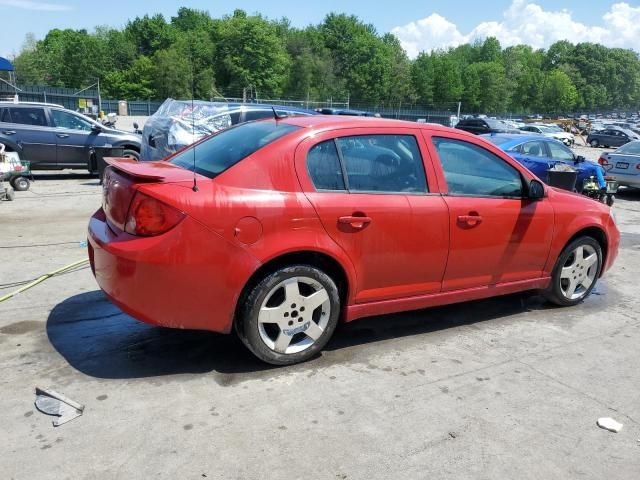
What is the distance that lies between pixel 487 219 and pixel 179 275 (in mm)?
2484

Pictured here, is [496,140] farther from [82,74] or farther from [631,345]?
[82,74]

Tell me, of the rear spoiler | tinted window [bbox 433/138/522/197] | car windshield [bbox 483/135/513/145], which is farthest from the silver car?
the rear spoiler

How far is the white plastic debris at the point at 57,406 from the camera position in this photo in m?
3.06

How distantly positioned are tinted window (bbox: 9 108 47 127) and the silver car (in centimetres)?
1424

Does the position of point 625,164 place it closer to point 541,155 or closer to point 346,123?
point 541,155

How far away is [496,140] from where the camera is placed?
1205 cm

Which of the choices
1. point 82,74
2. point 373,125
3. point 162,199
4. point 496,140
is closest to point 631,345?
point 373,125

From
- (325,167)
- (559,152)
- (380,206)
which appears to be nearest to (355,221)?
(380,206)

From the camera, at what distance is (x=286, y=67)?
88688 millimetres

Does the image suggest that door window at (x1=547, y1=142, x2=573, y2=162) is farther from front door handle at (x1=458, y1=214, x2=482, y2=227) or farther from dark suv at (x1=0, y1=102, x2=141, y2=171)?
dark suv at (x1=0, y1=102, x2=141, y2=171)

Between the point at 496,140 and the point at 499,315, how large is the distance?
778 centimetres

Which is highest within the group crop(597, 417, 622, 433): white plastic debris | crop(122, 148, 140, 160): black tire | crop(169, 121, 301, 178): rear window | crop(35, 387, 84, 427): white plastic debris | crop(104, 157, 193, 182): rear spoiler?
crop(169, 121, 301, 178): rear window

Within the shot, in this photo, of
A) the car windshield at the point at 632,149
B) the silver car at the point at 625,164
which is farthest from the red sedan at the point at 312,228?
the car windshield at the point at 632,149

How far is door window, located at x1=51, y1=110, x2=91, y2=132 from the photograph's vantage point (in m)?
12.7
